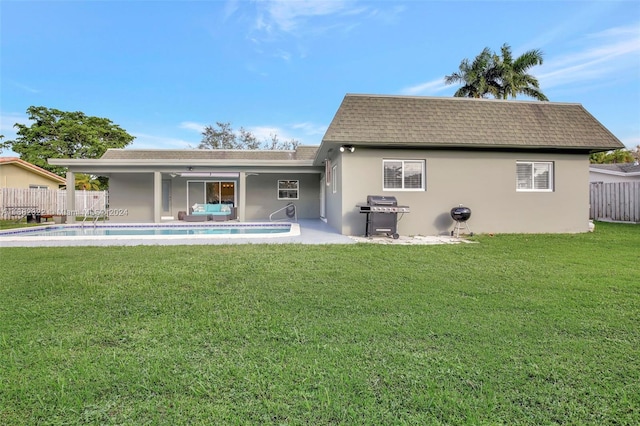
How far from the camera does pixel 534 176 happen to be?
11.0m

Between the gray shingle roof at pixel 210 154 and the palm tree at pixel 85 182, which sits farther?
the palm tree at pixel 85 182

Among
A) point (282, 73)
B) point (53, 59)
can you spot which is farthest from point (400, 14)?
point (53, 59)

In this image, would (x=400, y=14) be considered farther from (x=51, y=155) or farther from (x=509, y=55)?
(x=51, y=155)

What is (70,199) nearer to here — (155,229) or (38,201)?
(155,229)

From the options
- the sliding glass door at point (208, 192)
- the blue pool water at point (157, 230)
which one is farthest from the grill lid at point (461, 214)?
the sliding glass door at point (208, 192)

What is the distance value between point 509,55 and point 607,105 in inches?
299

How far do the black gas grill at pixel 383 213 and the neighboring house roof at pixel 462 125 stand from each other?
175cm

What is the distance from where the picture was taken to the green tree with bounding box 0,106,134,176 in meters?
30.6

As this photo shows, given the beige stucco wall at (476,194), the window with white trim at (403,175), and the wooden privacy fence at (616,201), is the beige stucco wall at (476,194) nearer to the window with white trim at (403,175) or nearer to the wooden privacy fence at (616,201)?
the window with white trim at (403,175)

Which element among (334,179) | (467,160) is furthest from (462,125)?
(334,179)

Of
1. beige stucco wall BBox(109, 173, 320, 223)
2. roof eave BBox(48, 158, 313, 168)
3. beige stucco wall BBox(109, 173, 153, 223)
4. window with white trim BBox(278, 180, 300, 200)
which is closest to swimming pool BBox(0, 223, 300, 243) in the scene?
roof eave BBox(48, 158, 313, 168)

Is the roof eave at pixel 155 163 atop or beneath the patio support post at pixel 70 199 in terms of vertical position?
atop

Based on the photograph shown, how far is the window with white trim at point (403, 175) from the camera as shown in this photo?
1036 centimetres

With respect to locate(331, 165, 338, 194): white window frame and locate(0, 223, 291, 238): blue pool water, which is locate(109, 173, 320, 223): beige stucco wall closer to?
locate(0, 223, 291, 238): blue pool water
